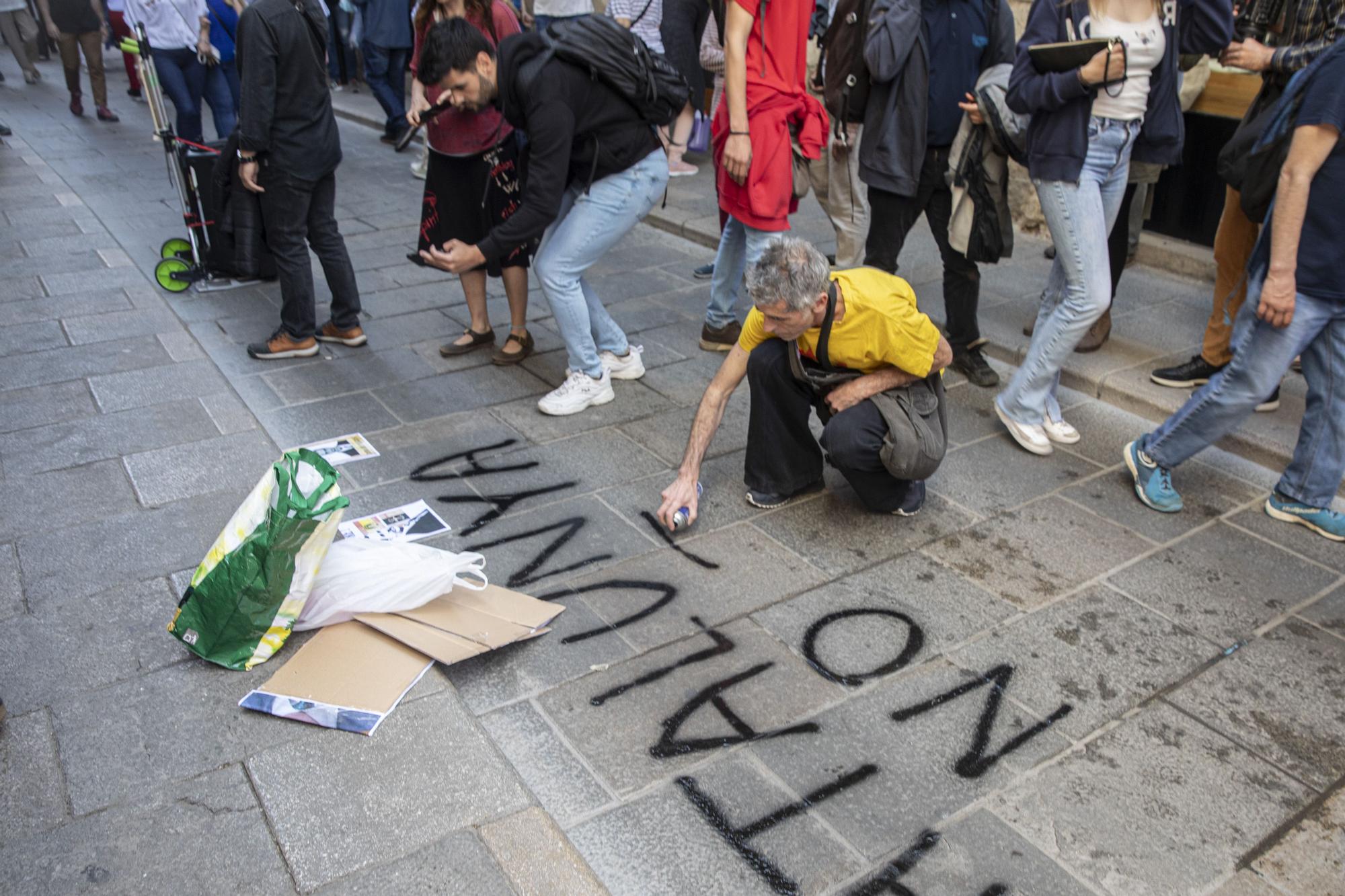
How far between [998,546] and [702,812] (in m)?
1.57

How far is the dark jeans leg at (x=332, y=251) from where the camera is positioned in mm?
4906

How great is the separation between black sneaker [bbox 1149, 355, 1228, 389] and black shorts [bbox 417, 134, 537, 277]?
2762 millimetres

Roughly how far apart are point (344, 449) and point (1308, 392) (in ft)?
11.2

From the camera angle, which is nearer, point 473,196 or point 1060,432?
point 1060,432

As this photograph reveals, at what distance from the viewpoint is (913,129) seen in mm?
4332

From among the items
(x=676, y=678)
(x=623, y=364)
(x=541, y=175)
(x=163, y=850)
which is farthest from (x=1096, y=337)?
(x=163, y=850)

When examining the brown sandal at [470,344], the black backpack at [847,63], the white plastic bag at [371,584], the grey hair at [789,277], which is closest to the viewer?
the white plastic bag at [371,584]

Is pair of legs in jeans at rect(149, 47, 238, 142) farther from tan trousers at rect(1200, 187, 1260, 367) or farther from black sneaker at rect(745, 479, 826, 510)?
tan trousers at rect(1200, 187, 1260, 367)

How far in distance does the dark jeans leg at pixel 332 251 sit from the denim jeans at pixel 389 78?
191 inches

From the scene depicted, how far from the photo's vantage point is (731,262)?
4.89m

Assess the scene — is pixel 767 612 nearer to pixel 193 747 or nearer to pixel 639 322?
pixel 193 747

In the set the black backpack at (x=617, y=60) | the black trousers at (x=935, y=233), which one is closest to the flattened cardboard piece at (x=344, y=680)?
the black backpack at (x=617, y=60)

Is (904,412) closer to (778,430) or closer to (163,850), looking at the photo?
(778,430)

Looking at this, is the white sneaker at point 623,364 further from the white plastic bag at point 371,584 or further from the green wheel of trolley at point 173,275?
the green wheel of trolley at point 173,275
